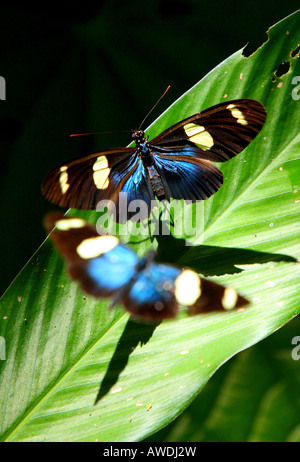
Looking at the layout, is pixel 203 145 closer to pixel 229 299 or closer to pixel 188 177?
pixel 188 177

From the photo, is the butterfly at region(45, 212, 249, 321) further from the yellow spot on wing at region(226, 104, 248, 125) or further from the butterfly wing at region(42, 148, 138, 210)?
the yellow spot on wing at region(226, 104, 248, 125)

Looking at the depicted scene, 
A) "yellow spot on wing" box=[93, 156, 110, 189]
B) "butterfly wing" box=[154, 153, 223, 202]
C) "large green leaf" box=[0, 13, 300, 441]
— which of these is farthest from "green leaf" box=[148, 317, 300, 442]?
"yellow spot on wing" box=[93, 156, 110, 189]

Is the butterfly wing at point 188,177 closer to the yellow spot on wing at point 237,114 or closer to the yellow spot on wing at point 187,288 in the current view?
the yellow spot on wing at point 237,114

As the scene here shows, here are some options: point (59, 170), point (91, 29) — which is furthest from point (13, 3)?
point (59, 170)

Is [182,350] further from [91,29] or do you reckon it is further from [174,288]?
[91,29]

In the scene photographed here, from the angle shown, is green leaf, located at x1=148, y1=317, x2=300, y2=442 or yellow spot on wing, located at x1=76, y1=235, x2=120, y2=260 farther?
green leaf, located at x1=148, y1=317, x2=300, y2=442

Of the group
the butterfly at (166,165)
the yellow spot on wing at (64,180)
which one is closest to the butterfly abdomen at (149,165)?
the butterfly at (166,165)

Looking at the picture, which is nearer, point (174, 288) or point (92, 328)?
point (174, 288)
